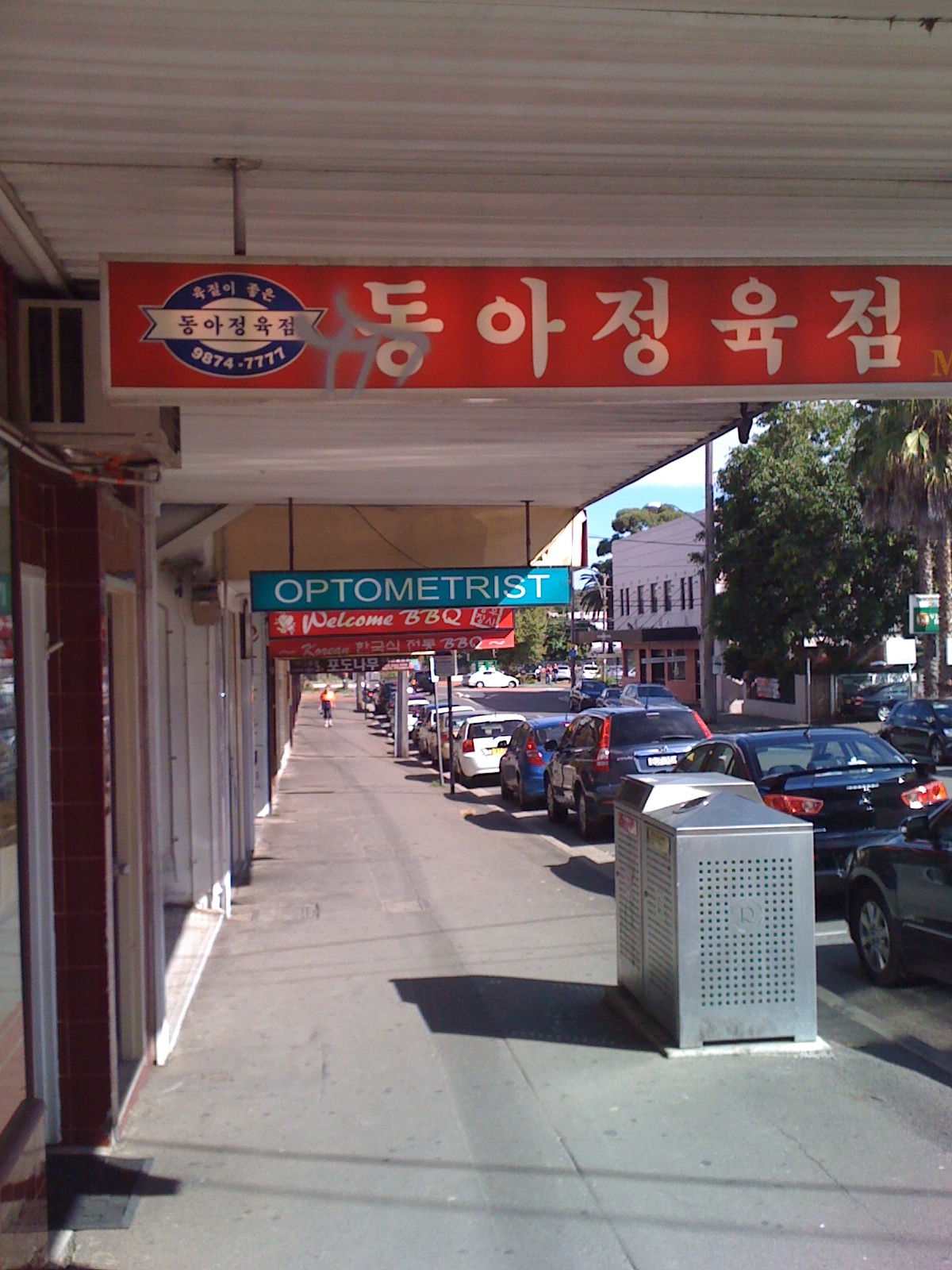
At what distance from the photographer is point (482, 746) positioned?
23.4 meters

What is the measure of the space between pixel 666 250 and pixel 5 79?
9.00 ft

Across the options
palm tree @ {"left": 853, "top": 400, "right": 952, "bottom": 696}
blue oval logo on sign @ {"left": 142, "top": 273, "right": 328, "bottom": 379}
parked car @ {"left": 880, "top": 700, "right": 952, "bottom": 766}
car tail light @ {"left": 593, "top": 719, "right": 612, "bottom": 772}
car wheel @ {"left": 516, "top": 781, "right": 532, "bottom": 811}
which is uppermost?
palm tree @ {"left": 853, "top": 400, "right": 952, "bottom": 696}

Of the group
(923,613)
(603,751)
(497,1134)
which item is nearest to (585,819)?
(603,751)

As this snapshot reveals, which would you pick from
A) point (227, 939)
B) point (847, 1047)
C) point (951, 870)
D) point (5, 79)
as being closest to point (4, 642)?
point (5, 79)

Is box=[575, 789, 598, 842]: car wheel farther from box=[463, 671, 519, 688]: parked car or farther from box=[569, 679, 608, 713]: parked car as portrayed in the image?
box=[463, 671, 519, 688]: parked car

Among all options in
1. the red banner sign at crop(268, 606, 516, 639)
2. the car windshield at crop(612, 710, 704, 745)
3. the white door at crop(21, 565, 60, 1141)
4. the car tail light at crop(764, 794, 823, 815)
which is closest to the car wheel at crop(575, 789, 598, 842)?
the car windshield at crop(612, 710, 704, 745)

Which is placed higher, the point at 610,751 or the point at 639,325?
the point at 639,325

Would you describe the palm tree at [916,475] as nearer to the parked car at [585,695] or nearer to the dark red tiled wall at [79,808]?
the parked car at [585,695]

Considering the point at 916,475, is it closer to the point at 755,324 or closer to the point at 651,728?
the point at 651,728

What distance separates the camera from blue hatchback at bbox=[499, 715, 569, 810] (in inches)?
747

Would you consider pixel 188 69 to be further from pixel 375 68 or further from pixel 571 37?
pixel 571 37

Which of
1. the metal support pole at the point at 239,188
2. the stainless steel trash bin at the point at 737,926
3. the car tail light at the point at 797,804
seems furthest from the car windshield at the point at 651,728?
the metal support pole at the point at 239,188

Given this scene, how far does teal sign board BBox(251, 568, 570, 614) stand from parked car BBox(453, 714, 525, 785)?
13.1 metres

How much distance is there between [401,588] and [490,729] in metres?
13.9
